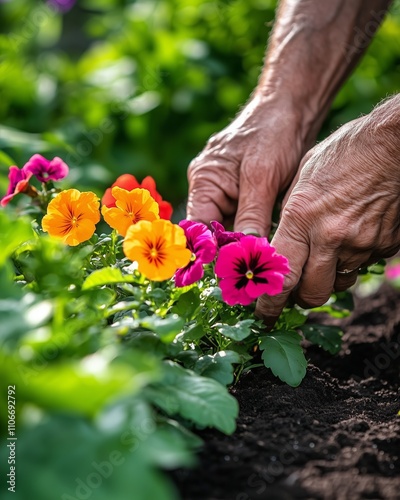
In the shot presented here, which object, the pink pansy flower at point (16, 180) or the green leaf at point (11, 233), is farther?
the pink pansy flower at point (16, 180)

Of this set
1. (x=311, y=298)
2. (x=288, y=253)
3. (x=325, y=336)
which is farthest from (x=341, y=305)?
(x=288, y=253)

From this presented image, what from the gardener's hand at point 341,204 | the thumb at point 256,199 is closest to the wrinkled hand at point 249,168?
the thumb at point 256,199

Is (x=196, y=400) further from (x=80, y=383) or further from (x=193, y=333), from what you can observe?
(x=80, y=383)

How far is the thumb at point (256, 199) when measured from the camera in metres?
2.15

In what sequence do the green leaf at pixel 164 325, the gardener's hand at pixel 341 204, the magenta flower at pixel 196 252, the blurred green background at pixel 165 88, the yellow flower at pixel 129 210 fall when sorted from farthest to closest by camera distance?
the blurred green background at pixel 165 88 < the gardener's hand at pixel 341 204 < the yellow flower at pixel 129 210 < the magenta flower at pixel 196 252 < the green leaf at pixel 164 325

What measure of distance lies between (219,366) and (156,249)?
0.99ft

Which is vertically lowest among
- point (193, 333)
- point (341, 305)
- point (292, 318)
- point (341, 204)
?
point (341, 305)

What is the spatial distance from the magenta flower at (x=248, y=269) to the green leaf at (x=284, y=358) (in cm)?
15

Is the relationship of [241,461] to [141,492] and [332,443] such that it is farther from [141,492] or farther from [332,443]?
[141,492]

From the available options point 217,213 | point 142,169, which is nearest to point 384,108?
point 217,213

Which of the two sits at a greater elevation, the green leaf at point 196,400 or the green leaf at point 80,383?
the green leaf at point 80,383

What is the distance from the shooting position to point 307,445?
142cm

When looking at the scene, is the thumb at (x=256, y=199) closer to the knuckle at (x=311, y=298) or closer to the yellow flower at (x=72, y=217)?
the knuckle at (x=311, y=298)

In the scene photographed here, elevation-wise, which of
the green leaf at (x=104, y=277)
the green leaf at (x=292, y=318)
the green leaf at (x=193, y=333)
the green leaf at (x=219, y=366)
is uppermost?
the green leaf at (x=104, y=277)
